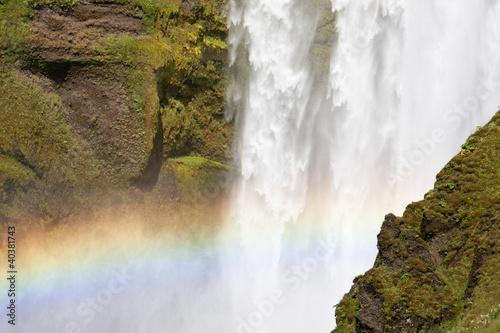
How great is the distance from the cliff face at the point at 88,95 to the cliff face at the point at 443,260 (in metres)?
13.8

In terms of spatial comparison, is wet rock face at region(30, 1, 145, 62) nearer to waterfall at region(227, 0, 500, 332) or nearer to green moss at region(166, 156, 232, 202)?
waterfall at region(227, 0, 500, 332)

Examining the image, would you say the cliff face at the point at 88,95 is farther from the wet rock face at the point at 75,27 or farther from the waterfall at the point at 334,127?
the waterfall at the point at 334,127

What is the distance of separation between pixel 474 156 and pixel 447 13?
13704 millimetres

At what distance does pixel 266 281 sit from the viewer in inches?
1141

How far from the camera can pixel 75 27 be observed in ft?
83.8

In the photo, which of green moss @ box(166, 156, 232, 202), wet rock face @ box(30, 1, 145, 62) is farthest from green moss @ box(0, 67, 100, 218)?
green moss @ box(166, 156, 232, 202)

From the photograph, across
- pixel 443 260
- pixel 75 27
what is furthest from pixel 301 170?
pixel 443 260

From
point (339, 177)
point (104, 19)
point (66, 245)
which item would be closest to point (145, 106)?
point (104, 19)

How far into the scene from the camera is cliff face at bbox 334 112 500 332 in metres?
12.8

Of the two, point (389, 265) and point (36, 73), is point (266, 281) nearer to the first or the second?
point (36, 73)

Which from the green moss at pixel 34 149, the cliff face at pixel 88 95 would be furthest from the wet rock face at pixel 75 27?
the green moss at pixel 34 149

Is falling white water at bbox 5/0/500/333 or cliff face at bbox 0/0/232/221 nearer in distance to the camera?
cliff face at bbox 0/0/232/221

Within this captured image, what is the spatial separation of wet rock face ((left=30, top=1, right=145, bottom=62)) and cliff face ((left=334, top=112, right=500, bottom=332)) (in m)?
15.5

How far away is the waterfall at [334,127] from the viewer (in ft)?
87.9
